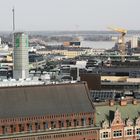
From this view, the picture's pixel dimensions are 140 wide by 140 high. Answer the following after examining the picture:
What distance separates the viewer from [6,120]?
6203 centimetres

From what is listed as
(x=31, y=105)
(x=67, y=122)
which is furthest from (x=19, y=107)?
(x=67, y=122)

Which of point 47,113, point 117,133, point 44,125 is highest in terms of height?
point 47,113

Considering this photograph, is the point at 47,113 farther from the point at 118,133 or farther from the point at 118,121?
the point at 118,133

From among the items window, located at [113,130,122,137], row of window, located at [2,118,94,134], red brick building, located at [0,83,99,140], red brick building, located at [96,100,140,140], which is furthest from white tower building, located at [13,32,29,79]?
row of window, located at [2,118,94,134]

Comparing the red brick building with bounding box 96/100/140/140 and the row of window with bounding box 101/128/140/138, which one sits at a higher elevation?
the red brick building with bounding box 96/100/140/140

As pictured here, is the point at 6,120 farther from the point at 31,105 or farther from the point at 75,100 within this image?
the point at 75,100

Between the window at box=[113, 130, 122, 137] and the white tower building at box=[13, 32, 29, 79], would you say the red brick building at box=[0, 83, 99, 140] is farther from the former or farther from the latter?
the white tower building at box=[13, 32, 29, 79]

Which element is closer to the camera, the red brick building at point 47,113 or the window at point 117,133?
the red brick building at point 47,113

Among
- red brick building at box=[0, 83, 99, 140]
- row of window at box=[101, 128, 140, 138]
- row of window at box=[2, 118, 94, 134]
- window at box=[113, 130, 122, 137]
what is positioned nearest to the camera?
row of window at box=[2, 118, 94, 134]

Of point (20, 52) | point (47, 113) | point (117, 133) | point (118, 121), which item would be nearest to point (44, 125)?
point (47, 113)

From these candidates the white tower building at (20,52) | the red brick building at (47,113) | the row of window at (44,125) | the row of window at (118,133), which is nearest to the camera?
the row of window at (44,125)

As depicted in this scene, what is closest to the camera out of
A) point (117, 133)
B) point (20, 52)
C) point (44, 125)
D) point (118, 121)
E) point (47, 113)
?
point (44, 125)

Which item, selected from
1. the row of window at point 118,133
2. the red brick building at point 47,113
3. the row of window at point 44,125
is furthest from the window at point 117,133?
the row of window at point 44,125

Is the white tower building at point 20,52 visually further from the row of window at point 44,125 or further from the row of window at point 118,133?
the row of window at point 44,125
